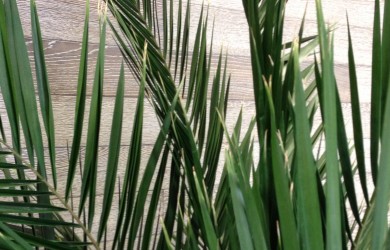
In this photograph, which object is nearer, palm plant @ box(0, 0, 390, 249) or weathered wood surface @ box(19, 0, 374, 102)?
palm plant @ box(0, 0, 390, 249)

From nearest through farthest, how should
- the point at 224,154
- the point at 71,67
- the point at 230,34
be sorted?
the point at 224,154 < the point at 71,67 < the point at 230,34

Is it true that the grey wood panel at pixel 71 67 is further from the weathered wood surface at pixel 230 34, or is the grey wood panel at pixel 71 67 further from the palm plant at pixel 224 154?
the palm plant at pixel 224 154

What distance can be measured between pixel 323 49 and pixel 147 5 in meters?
0.50

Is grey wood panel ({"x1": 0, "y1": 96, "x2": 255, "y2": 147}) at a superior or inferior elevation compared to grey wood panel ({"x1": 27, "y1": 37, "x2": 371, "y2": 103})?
inferior

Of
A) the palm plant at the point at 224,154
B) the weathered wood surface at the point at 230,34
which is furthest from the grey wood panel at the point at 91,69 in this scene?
the palm plant at the point at 224,154

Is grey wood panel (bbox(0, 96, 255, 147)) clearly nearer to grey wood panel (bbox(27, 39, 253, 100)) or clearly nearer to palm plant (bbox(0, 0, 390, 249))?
grey wood panel (bbox(27, 39, 253, 100))

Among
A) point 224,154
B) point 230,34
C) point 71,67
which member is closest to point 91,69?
point 71,67

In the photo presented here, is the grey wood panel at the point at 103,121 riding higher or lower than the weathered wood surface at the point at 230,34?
lower

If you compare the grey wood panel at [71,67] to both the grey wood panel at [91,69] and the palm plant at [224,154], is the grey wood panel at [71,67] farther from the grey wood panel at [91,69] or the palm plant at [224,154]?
the palm plant at [224,154]

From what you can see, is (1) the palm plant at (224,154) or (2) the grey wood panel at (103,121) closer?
(1) the palm plant at (224,154)

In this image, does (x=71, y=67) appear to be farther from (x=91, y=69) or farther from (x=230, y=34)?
(x=230, y=34)

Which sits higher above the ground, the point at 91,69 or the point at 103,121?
the point at 91,69

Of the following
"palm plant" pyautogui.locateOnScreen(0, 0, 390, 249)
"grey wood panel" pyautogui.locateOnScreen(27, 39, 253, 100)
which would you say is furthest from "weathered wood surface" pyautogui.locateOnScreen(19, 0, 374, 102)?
"palm plant" pyautogui.locateOnScreen(0, 0, 390, 249)

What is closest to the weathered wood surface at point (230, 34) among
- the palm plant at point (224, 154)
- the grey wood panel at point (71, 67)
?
the grey wood panel at point (71, 67)
